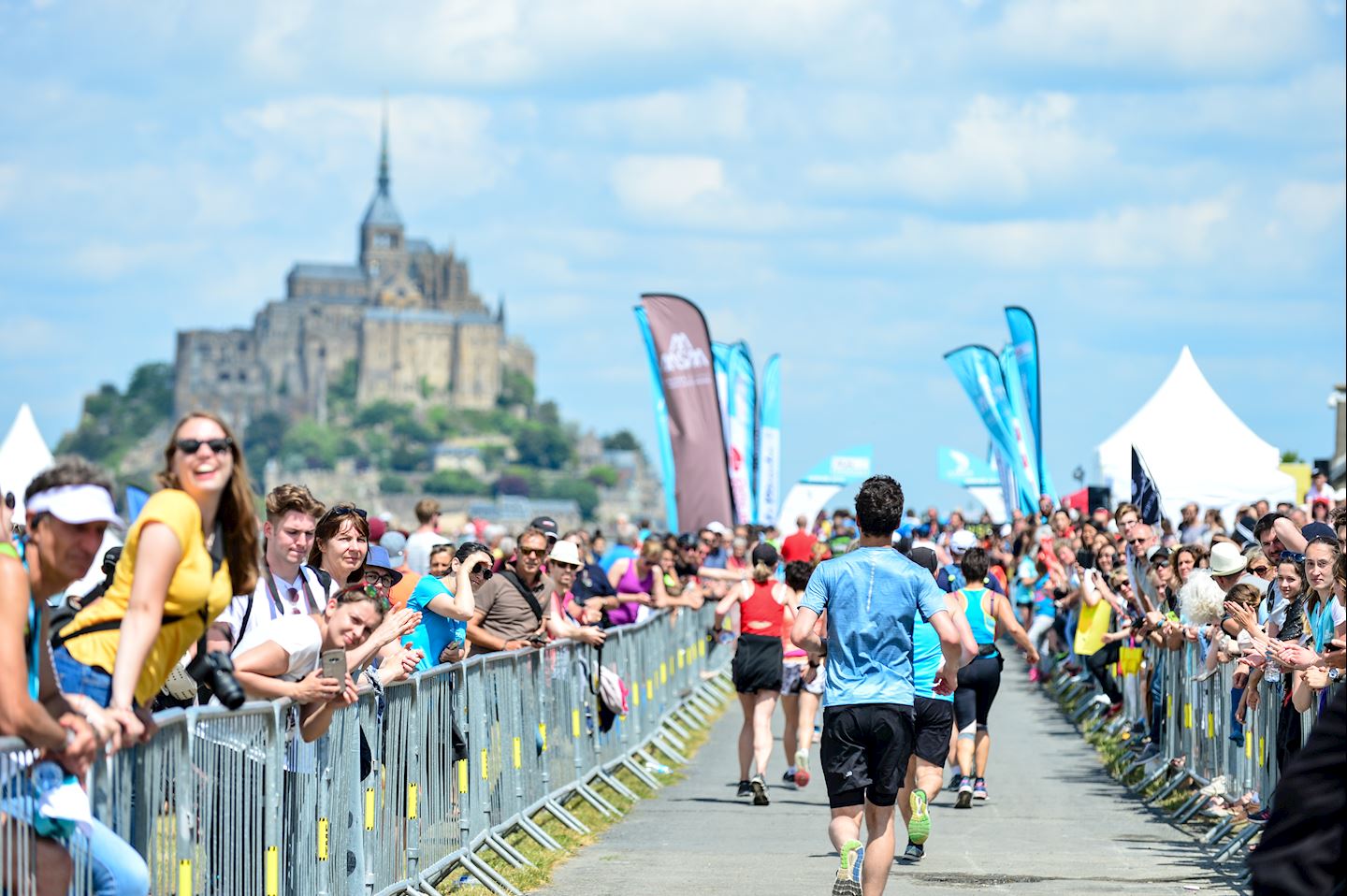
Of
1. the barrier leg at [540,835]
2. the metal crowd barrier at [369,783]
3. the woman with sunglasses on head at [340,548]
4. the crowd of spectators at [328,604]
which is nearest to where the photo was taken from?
the crowd of spectators at [328,604]

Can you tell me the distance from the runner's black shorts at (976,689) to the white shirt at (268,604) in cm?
652

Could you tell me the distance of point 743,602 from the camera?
46.9ft

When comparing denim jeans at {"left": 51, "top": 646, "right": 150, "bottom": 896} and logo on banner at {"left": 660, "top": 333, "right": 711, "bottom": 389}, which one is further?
logo on banner at {"left": 660, "top": 333, "right": 711, "bottom": 389}

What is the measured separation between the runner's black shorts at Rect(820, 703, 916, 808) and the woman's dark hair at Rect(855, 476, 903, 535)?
2.34 feet

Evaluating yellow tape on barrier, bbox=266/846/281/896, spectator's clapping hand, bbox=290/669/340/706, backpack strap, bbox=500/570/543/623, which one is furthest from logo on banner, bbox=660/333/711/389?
yellow tape on barrier, bbox=266/846/281/896

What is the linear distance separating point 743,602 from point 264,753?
7849 millimetres

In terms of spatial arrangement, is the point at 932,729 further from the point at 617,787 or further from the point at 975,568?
the point at 617,787

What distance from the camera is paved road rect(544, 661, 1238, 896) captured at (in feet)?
32.1

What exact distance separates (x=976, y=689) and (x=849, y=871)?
217 inches

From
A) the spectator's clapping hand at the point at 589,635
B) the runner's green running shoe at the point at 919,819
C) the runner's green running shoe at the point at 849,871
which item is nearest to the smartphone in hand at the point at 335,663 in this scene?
the runner's green running shoe at the point at 849,871

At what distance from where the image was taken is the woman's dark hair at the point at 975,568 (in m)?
13.1

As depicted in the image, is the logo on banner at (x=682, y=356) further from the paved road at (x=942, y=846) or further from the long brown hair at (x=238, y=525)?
the long brown hair at (x=238, y=525)

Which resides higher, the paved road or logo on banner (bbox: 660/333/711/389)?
logo on banner (bbox: 660/333/711/389)

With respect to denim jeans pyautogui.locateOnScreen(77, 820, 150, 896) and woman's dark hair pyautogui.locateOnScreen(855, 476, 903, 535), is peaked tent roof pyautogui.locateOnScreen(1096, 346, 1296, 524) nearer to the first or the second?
woman's dark hair pyautogui.locateOnScreen(855, 476, 903, 535)
